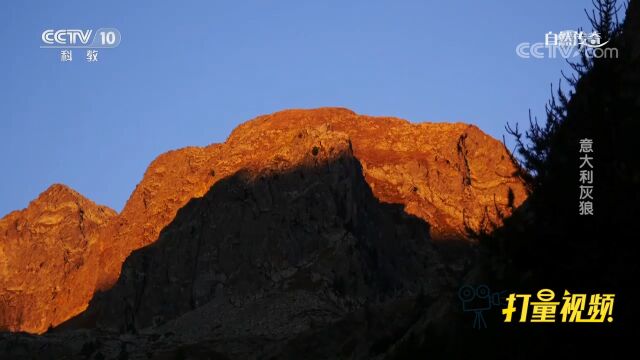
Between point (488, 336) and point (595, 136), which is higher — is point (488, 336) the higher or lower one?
the lower one

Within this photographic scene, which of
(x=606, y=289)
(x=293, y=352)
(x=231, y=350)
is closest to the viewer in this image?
(x=606, y=289)

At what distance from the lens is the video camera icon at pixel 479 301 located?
34406mm

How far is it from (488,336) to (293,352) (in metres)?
116

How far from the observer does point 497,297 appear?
33.8 meters

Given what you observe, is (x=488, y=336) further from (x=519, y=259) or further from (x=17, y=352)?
(x=17, y=352)

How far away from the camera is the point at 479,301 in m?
36.0

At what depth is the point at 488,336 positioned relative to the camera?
34.6 m

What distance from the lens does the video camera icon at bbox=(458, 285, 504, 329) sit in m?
34.4

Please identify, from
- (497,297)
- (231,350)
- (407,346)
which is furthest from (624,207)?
(231,350)

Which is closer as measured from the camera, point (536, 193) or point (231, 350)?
point (536, 193)

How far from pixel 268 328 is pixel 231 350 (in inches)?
417

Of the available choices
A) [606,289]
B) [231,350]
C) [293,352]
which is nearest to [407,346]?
[606,289]

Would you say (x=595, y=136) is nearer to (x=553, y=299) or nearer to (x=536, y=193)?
(x=536, y=193)

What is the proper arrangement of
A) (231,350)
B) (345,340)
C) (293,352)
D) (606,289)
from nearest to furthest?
(606,289) → (345,340) → (293,352) → (231,350)
